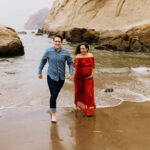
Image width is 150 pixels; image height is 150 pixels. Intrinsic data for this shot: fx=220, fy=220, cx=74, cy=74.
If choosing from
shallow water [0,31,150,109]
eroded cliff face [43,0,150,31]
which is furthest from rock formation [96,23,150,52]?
shallow water [0,31,150,109]

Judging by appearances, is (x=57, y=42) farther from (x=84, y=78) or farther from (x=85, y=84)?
(x=85, y=84)

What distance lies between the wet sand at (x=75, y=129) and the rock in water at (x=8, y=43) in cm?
881

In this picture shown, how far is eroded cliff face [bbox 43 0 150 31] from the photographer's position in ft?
88.0

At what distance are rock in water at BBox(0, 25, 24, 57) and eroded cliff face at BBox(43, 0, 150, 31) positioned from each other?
14153 mm

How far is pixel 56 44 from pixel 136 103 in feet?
8.24

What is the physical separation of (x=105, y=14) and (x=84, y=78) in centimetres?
2993

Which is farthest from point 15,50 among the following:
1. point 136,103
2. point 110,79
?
point 136,103

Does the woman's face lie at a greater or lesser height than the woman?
greater

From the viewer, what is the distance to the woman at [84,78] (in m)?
4.39

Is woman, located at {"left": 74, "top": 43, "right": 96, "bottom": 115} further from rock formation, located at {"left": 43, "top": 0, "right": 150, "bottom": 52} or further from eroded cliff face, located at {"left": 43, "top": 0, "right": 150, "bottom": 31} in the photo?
eroded cliff face, located at {"left": 43, "top": 0, "right": 150, "bottom": 31}

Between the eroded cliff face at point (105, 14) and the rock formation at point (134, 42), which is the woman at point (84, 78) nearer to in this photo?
the rock formation at point (134, 42)

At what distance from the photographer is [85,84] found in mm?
4547

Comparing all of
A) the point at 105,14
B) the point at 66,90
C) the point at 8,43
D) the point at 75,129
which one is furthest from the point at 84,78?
the point at 105,14

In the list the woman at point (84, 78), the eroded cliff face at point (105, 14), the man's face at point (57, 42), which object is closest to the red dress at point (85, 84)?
the woman at point (84, 78)
